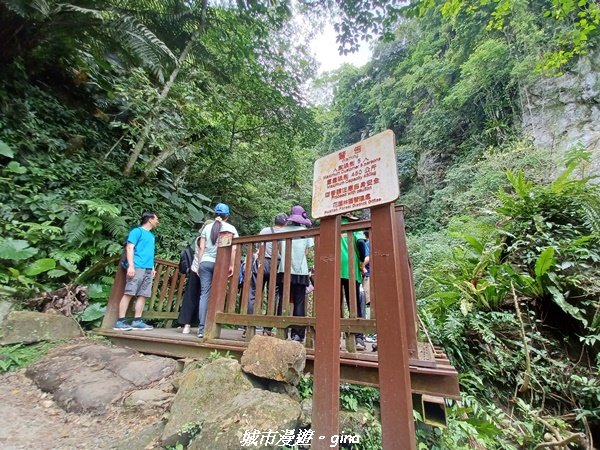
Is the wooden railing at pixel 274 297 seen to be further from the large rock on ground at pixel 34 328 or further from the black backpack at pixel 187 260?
the large rock on ground at pixel 34 328

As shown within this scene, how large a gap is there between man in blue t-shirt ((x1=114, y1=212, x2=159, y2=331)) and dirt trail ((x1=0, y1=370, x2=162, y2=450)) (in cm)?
129

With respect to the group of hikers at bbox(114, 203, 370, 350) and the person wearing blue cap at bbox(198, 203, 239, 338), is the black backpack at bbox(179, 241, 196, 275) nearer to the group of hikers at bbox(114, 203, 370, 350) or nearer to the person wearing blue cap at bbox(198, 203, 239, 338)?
the group of hikers at bbox(114, 203, 370, 350)

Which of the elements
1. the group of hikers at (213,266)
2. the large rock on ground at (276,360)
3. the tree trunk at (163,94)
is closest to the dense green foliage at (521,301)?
the large rock on ground at (276,360)

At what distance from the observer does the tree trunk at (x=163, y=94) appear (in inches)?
228

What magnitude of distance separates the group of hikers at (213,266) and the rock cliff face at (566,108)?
8.88 meters

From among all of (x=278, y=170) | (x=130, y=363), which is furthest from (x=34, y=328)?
(x=278, y=170)

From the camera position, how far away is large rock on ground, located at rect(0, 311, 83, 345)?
136 inches

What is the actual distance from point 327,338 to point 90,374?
2.64 m

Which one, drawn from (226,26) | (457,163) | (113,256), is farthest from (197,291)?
(457,163)

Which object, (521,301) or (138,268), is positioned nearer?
(521,301)

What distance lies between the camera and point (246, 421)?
6.02 ft

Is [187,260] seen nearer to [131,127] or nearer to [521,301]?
[131,127]

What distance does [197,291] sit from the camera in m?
4.09

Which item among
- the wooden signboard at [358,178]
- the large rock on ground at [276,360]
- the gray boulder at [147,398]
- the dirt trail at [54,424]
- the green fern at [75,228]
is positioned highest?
the green fern at [75,228]
